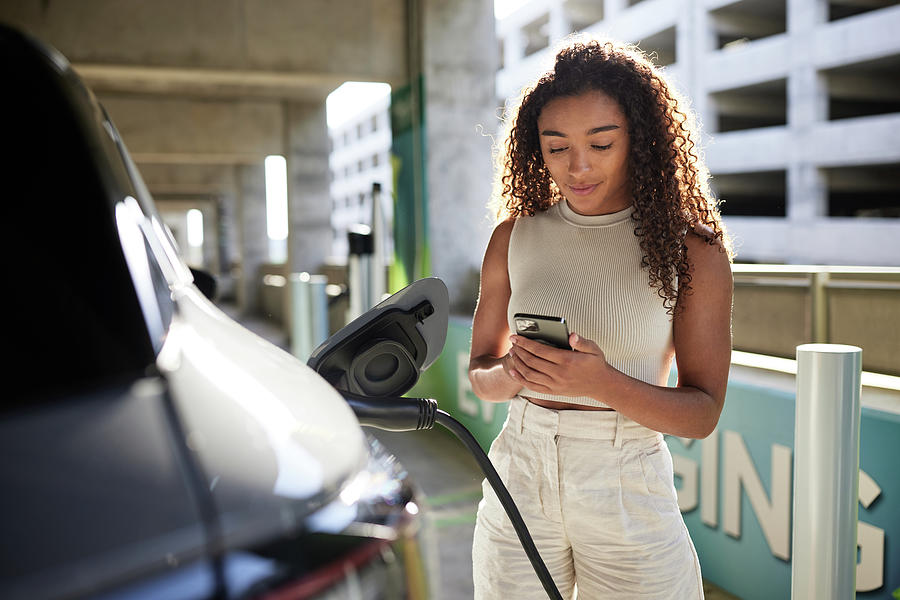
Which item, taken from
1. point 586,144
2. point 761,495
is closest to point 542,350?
point 586,144

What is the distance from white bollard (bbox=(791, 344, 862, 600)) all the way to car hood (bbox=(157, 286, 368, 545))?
138cm

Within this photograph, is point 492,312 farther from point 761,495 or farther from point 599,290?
point 761,495

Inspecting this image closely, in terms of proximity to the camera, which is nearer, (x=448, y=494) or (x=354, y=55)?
(x=448, y=494)

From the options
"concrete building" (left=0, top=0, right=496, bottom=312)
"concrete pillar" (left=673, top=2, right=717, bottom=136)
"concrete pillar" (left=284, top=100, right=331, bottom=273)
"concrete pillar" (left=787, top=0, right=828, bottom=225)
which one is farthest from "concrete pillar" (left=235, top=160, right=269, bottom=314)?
"concrete pillar" (left=787, top=0, right=828, bottom=225)

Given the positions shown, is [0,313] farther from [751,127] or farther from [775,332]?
[751,127]

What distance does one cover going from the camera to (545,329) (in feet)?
4.16

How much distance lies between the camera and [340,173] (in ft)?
266

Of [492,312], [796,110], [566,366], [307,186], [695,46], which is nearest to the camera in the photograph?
[566,366]

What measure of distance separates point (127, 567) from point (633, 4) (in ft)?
150

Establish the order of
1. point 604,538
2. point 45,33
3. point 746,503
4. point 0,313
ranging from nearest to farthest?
point 0,313 → point 604,538 → point 746,503 → point 45,33

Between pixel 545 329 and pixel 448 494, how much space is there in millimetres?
3378

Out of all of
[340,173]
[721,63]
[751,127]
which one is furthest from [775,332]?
[340,173]

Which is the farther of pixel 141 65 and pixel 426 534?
pixel 141 65

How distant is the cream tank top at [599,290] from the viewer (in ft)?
4.59
